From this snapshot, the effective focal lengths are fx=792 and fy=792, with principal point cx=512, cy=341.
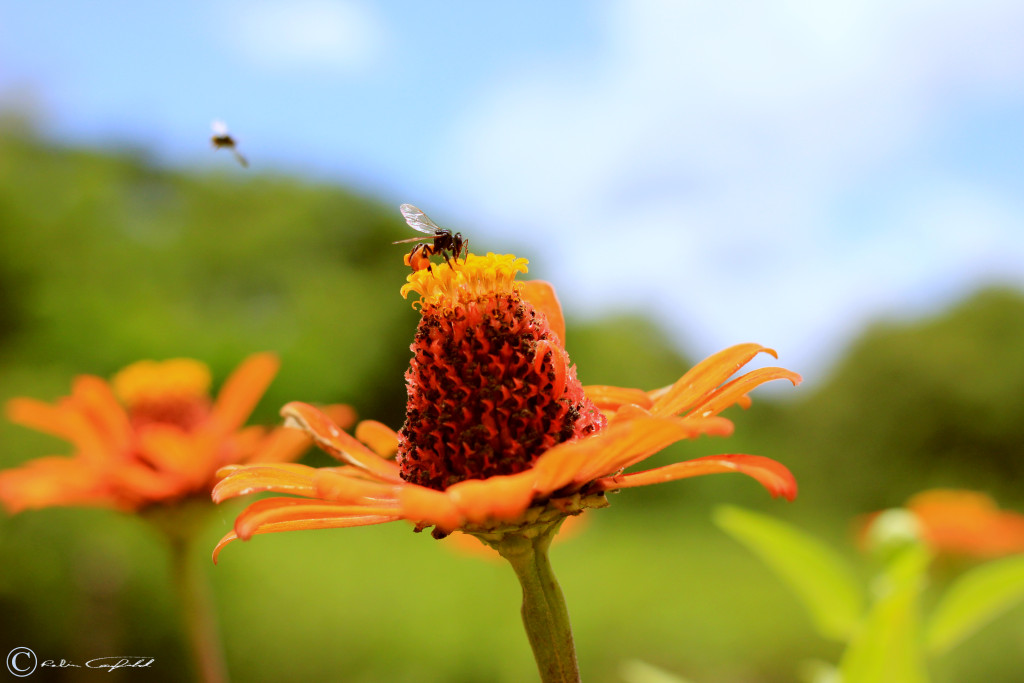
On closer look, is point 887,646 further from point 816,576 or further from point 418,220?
point 418,220

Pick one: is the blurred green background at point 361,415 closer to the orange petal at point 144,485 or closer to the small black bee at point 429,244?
the orange petal at point 144,485

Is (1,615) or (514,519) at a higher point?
(514,519)

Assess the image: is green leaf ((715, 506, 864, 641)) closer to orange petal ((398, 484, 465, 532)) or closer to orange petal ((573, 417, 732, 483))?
orange petal ((573, 417, 732, 483))

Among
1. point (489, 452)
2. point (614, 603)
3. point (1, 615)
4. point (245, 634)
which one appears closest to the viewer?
point (489, 452)

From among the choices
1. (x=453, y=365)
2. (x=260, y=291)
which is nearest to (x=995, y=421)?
(x=260, y=291)

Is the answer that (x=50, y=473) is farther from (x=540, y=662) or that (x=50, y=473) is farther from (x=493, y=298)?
(x=540, y=662)
